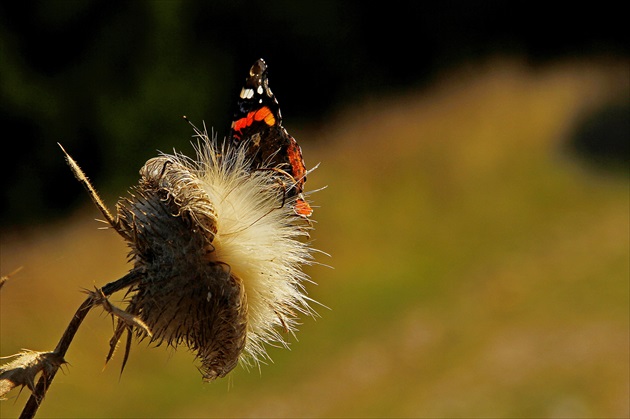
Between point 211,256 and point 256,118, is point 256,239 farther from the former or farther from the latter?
point 256,118

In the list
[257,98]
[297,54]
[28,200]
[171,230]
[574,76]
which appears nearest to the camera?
[171,230]

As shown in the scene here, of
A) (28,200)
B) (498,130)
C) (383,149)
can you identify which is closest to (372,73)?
(383,149)

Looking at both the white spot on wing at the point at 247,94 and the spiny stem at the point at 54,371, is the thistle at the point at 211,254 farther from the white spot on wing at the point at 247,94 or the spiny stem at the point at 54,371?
the white spot on wing at the point at 247,94

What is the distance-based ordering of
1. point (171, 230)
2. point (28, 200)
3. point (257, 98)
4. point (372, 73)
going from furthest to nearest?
point (372, 73), point (28, 200), point (257, 98), point (171, 230)

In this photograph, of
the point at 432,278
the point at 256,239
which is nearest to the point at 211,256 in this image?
the point at 256,239

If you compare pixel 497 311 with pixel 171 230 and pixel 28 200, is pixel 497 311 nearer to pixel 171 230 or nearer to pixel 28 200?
pixel 28 200

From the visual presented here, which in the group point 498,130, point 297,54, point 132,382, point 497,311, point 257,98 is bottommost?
point 257,98
